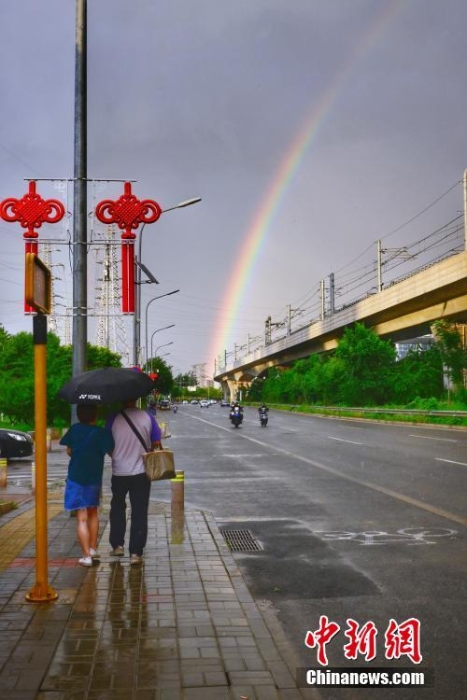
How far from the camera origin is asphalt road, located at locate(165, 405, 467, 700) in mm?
5145

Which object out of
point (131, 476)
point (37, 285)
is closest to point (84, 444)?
point (131, 476)

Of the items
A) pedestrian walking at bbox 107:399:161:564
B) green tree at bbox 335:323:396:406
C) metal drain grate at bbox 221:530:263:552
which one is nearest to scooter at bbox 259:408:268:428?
green tree at bbox 335:323:396:406

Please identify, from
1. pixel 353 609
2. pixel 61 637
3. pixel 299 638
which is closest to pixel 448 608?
pixel 353 609

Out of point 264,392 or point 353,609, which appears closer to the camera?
point 353,609

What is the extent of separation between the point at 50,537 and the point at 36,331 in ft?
12.0

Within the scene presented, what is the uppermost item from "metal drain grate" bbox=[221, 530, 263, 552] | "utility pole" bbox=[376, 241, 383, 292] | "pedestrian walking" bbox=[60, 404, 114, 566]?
"utility pole" bbox=[376, 241, 383, 292]

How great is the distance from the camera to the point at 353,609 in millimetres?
6047

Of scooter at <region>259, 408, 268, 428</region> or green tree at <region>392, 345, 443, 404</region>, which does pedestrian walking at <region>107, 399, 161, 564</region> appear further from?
green tree at <region>392, 345, 443, 404</region>

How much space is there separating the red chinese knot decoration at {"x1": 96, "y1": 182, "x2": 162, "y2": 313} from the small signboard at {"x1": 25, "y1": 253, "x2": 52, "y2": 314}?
15.9 ft

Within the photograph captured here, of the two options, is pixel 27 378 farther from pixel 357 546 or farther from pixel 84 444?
pixel 84 444

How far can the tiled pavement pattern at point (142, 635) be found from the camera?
4277 millimetres

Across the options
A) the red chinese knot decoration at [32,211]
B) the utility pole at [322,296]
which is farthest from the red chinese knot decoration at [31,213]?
the utility pole at [322,296]

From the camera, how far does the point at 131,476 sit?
7684 millimetres

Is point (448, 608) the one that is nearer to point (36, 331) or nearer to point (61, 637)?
point (61, 637)
